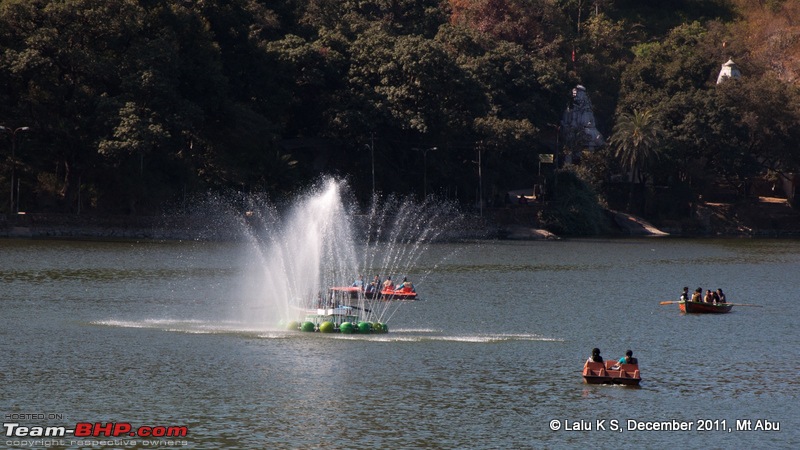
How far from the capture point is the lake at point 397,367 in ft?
130

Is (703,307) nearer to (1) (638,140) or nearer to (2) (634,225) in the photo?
(1) (638,140)

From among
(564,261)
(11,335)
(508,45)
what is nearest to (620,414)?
(11,335)

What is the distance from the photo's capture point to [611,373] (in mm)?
46250

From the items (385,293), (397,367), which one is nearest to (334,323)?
(397,367)

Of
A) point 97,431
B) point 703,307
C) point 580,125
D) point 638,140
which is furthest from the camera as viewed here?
point 580,125

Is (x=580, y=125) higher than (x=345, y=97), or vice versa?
(x=580, y=125)

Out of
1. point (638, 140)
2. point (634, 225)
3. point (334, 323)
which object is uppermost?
point (638, 140)

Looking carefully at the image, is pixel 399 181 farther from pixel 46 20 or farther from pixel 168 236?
pixel 46 20

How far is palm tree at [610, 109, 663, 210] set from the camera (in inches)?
5723

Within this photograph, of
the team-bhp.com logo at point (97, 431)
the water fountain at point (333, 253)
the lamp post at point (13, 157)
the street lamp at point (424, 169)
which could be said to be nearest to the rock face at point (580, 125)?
the street lamp at point (424, 169)

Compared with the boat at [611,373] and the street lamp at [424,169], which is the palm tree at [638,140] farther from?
the boat at [611,373]

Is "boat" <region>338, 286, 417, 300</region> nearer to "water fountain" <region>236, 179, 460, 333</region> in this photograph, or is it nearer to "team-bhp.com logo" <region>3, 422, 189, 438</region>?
"water fountain" <region>236, 179, 460, 333</region>

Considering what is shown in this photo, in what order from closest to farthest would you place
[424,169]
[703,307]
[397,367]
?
[397,367] < [703,307] < [424,169]

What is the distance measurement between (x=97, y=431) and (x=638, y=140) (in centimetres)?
11429
